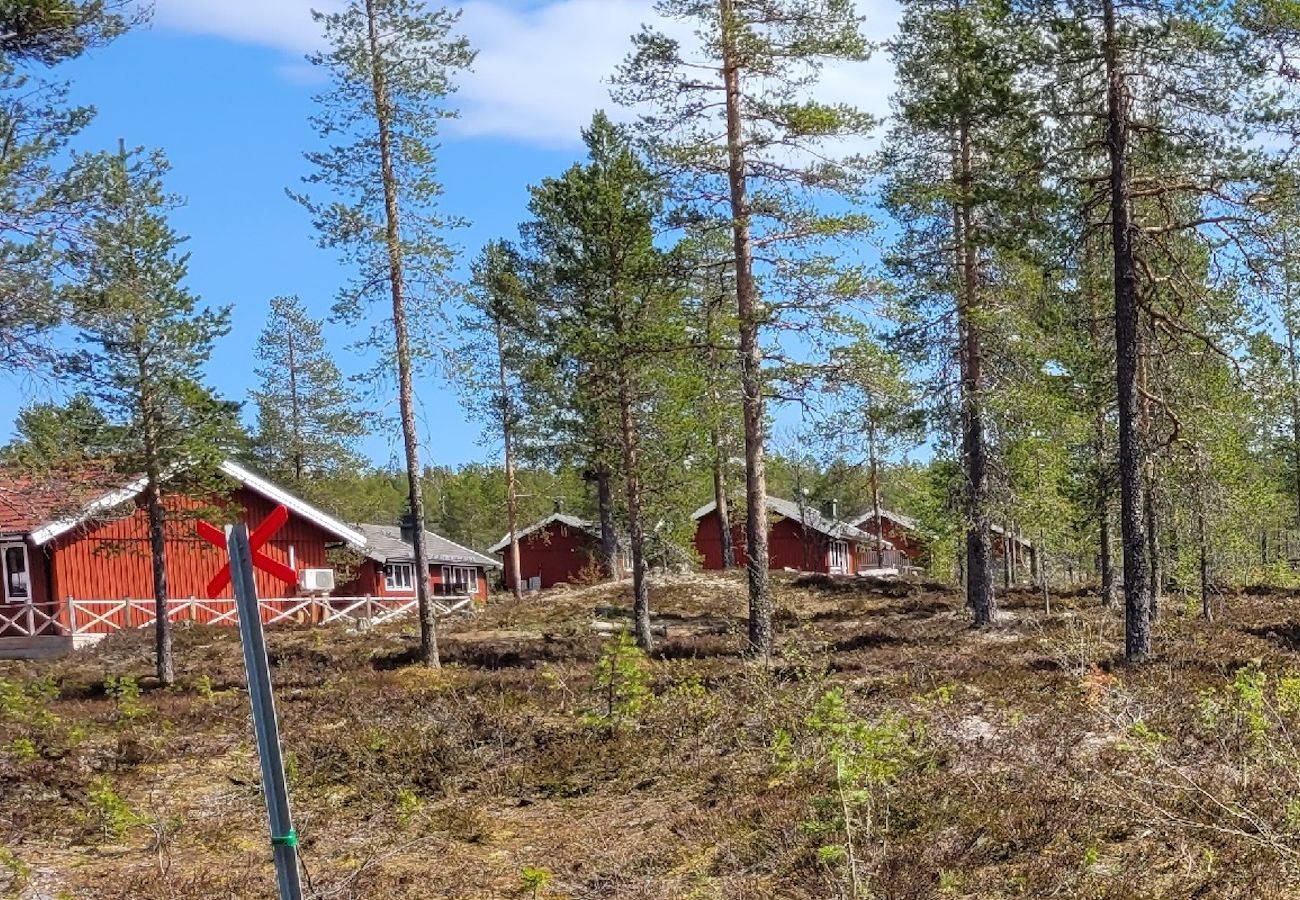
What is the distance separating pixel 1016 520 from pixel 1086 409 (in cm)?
385

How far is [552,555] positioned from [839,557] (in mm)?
18978

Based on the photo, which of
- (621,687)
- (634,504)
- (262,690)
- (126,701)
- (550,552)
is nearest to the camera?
(262,690)

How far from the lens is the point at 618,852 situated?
834 cm

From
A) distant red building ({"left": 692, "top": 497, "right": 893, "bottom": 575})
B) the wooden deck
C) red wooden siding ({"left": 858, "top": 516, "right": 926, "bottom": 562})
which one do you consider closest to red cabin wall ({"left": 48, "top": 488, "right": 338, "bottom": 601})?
the wooden deck

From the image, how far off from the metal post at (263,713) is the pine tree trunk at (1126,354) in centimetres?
1299

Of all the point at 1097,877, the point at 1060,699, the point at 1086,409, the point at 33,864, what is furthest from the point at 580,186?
the point at 1097,877

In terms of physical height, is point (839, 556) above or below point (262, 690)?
below

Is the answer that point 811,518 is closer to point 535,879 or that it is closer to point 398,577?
point 398,577

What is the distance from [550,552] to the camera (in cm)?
6009

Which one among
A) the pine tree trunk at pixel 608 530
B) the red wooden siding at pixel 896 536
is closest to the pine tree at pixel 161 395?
the pine tree trunk at pixel 608 530

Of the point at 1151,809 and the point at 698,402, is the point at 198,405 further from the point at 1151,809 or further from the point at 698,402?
the point at 1151,809

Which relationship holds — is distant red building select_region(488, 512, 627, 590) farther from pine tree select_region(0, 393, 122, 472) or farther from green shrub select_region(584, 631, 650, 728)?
green shrub select_region(584, 631, 650, 728)

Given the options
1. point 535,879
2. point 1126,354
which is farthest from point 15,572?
point 535,879

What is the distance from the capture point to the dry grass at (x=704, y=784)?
7305 mm
